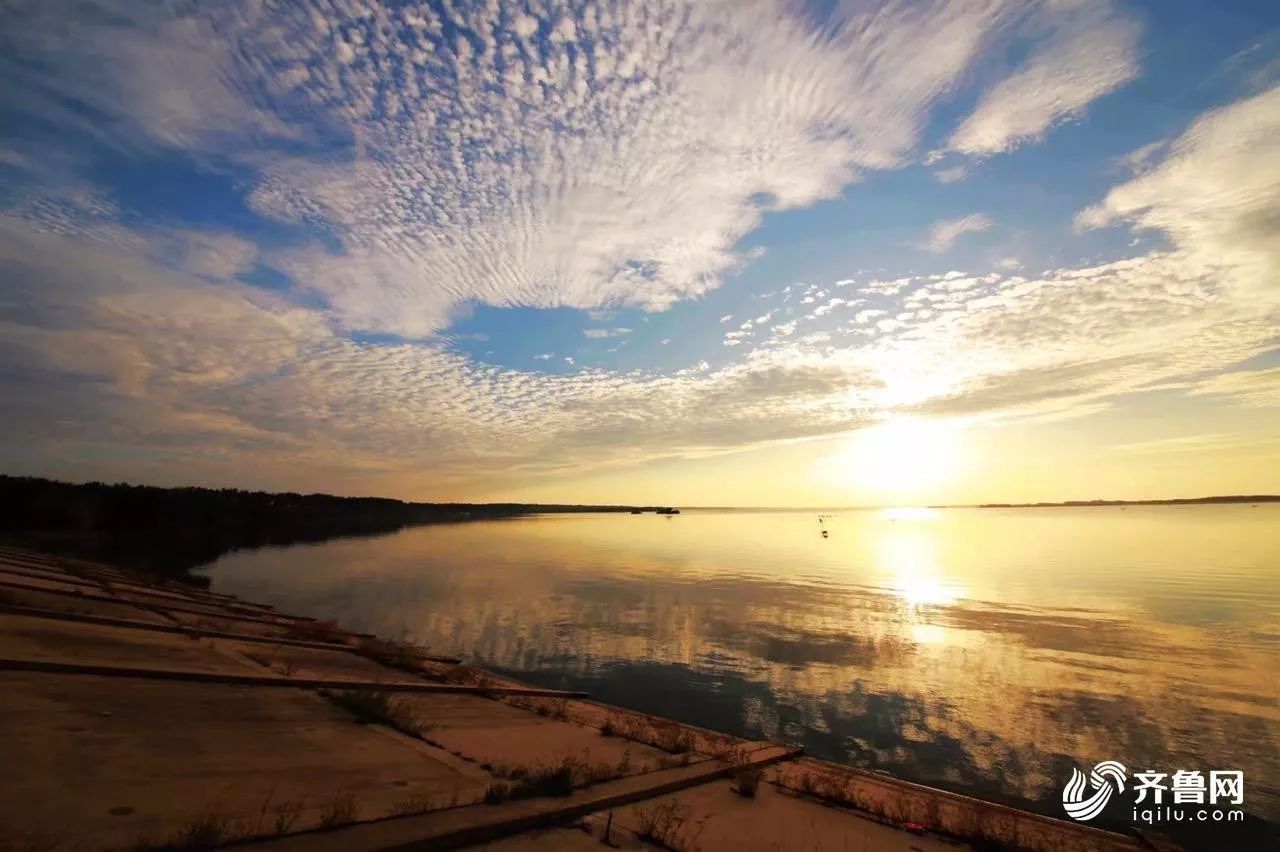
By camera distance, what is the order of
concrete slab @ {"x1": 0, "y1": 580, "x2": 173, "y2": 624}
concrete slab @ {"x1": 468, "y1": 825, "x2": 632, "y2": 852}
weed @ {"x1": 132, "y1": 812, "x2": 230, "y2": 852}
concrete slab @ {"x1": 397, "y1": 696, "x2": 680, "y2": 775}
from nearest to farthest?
1. weed @ {"x1": 132, "y1": 812, "x2": 230, "y2": 852}
2. concrete slab @ {"x1": 468, "y1": 825, "x2": 632, "y2": 852}
3. concrete slab @ {"x1": 397, "y1": 696, "x2": 680, "y2": 775}
4. concrete slab @ {"x1": 0, "y1": 580, "x2": 173, "y2": 624}

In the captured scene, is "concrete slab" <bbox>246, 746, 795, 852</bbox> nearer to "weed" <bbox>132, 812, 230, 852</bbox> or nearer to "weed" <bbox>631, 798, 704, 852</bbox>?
"weed" <bbox>132, 812, 230, 852</bbox>

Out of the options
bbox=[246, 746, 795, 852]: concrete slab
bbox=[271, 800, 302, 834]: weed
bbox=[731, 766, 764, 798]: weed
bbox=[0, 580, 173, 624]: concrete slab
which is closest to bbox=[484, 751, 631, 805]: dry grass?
bbox=[246, 746, 795, 852]: concrete slab

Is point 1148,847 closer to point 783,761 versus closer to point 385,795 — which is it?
point 783,761

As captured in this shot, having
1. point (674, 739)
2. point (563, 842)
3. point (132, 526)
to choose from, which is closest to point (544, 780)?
point (563, 842)

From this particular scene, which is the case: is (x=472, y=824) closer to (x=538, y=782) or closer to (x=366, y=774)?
(x=538, y=782)

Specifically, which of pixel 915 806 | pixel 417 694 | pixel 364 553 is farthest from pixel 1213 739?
pixel 364 553

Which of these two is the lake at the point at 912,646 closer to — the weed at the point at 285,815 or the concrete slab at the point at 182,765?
the concrete slab at the point at 182,765

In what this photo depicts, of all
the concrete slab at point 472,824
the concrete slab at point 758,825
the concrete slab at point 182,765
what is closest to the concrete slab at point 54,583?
the concrete slab at point 182,765
